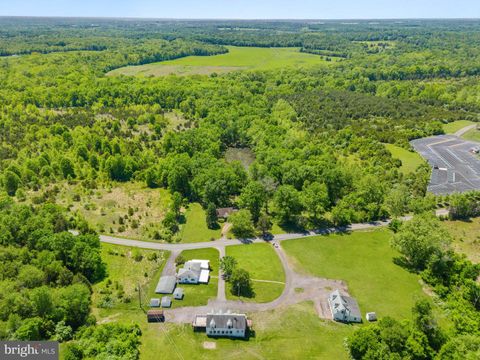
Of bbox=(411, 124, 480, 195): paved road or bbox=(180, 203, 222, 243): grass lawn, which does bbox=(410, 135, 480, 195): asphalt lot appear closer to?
bbox=(411, 124, 480, 195): paved road

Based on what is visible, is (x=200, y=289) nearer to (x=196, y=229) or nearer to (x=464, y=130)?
(x=196, y=229)

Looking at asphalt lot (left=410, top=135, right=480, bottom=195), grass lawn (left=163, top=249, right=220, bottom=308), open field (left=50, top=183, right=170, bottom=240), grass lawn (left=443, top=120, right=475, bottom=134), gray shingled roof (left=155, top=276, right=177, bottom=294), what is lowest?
grass lawn (left=163, top=249, right=220, bottom=308)

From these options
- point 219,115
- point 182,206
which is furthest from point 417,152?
point 182,206

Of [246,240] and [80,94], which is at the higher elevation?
[80,94]

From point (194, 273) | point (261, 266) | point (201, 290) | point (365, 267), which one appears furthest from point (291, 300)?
point (365, 267)

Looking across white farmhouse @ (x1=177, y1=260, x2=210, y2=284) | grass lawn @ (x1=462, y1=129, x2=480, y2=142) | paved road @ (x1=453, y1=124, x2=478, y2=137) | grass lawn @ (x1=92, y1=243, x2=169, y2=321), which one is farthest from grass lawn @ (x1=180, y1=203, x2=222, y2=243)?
paved road @ (x1=453, y1=124, x2=478, y2=137)

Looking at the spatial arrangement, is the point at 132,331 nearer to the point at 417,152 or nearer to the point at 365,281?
the point at 365,281
